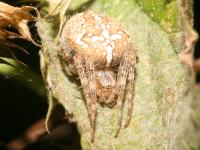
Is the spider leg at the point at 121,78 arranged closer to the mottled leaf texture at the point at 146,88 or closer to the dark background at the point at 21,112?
the mottled leaf texture at the point at 146,88

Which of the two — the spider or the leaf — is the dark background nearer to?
the spider

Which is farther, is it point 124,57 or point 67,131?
point 67,131

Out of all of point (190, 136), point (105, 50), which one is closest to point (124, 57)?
point (105, 50)

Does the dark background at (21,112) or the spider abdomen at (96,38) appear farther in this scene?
the dark background at (21,112)

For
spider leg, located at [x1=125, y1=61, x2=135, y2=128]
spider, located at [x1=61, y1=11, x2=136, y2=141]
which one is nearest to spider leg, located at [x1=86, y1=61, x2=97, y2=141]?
spider, located at [x1=61, y1=11, x2=136, y2=141]

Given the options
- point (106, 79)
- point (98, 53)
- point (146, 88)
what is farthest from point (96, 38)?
point (146, 88)

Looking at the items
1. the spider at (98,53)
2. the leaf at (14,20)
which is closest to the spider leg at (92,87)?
the spider at (98,53)

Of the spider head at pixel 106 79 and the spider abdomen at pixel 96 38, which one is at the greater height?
the spider abdomen at pixel 96 38

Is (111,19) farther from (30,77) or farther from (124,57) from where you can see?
(30,77)

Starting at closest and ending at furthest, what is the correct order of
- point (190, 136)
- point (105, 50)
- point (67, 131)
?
point (190, 136)
point (105, 50)
point (67, 131)
